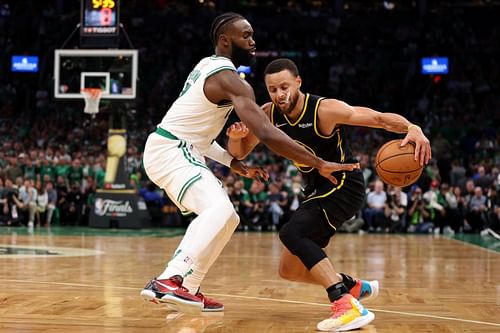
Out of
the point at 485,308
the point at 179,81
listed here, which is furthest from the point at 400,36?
the point at 485,308

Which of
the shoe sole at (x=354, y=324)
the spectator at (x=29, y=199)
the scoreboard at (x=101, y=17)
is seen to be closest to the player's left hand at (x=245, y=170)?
the shoe sole at (x=354, y=324)

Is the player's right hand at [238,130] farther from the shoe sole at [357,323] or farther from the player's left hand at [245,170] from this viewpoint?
the shoe sole at [357,323]

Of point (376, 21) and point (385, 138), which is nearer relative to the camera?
point (385, 138)

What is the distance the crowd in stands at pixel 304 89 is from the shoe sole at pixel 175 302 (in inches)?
536

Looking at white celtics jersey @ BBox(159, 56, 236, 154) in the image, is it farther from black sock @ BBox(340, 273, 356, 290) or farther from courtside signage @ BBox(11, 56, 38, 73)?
courtside signage @ BBox(11, 56, 38, 73)

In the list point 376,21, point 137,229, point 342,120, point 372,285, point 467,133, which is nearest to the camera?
point 342,120

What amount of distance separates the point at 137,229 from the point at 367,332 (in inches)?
539

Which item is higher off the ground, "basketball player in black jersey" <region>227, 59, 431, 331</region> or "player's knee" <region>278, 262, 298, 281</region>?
"basketball player in black jersey" <region>227, 59, 431, 331</region>

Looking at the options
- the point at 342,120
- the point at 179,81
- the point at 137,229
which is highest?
the point at 179,81

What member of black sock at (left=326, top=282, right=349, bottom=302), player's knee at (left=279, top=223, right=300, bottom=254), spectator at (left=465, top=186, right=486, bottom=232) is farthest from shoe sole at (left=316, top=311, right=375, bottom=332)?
spectator at (left=465, top=186, right=486, bottom=232)

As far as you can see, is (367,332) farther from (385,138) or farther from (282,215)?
(385,138)

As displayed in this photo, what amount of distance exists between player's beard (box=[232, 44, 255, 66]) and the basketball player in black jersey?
150mm

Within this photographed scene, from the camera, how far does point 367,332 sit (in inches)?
189

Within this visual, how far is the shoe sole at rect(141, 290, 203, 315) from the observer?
4.86 metres
